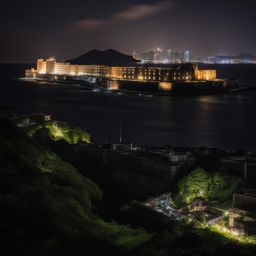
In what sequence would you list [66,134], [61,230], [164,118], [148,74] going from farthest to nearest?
[148,74]
[164,118]
[66,134]
[61,230]

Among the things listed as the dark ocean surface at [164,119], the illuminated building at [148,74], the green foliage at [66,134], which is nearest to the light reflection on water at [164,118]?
the dark ocean surface at [164,119]

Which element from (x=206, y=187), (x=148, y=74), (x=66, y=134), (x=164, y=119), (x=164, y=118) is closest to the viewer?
(x=206, y=187)

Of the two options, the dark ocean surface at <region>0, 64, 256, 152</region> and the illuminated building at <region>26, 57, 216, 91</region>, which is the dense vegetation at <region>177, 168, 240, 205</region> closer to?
the dark ocean surface at <region>0, 64, 256, 152</region>

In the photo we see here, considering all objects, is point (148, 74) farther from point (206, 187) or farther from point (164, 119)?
point (206, 187)

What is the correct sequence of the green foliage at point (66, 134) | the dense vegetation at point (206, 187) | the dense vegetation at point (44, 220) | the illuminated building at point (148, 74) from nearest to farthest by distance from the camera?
the dense vegetation at point (44, 220) < the dense vegetation at point (206, 187) < the green foliage at point (66, 134) < the illuminated building at point (148, 74)

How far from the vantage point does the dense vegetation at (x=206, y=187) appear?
4634 mm

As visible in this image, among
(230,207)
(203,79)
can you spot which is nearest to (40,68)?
(203,79)

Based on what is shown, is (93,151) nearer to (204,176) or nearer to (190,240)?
(204,176)

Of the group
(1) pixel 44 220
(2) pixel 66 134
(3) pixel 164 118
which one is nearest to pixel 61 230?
(1) pixel 44 220

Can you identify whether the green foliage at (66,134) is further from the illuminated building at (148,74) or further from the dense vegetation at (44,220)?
the illuminated building at (148,74)

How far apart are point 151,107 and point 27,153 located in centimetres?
1312

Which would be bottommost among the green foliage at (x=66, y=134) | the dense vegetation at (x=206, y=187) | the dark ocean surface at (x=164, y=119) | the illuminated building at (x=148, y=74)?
the dark ocean surface at (x=164, y=119)

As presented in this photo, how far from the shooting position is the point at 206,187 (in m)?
4.77

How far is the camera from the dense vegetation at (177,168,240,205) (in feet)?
15.2
